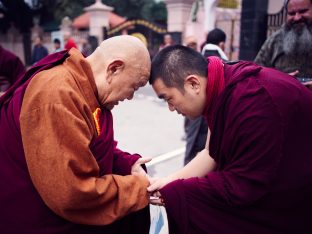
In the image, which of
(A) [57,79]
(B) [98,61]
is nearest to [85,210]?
(A) [57,79]

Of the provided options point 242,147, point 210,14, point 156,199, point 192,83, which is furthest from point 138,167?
point 210,14

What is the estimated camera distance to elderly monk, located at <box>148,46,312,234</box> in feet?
4.21

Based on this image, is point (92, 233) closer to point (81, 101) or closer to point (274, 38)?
point (81, 101)

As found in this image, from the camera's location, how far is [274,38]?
3135 mm

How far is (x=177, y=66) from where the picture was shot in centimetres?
150

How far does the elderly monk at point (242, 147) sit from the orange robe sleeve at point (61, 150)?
0.38 meters

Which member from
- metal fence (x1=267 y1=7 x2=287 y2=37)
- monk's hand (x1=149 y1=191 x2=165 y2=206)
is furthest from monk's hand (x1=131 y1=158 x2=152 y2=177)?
metal fence (x1=267 y1=7 x2=287 y2=37)

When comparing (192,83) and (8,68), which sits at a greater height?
(192,83)

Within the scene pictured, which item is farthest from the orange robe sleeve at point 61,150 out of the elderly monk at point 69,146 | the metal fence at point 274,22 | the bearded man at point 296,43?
the metal fence at point 274,22

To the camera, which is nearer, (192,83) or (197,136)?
(192,83)

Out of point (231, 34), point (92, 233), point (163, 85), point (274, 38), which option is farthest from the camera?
point (231, 34)

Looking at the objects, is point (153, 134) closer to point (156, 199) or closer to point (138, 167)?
point (138, 167)

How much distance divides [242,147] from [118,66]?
0.59 m

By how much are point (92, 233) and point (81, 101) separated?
562mm
